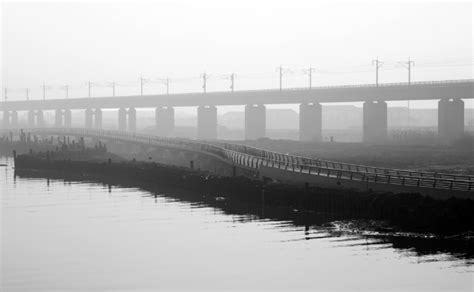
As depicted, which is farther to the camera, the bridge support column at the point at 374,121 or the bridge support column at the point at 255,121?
the bridge support column at the point at 255,121

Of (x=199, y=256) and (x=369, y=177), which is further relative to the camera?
(x=369, y=177)

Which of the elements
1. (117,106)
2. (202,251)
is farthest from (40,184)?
(117,106)

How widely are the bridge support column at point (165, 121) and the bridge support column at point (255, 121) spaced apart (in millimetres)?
22124

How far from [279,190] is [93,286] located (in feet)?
73.6

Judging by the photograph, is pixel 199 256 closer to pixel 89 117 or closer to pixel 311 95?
pixel 311 95

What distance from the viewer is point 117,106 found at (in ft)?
577

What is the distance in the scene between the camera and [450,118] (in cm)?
10731

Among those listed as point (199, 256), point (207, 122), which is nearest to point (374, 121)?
point (207, 122)

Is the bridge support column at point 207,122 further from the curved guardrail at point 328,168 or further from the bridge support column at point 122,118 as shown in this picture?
→ the curved guardrail at point 328,168

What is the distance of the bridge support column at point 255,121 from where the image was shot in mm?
136125

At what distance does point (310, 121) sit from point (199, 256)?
94.8 metres

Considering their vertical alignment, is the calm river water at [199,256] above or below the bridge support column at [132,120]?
below

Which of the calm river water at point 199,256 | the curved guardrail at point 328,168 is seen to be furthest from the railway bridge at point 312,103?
the calm river water at point 199,256

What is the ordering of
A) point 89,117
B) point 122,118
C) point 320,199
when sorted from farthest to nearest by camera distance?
1. point 89,117
2. point 122,118
3. point 320,199
